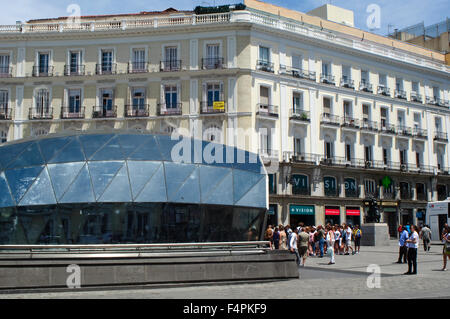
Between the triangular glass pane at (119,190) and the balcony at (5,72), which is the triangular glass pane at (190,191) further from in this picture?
the balcony at (5,72)

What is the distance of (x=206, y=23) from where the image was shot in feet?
138

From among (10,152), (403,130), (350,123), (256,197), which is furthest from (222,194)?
(403,130)

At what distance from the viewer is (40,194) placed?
1513 centimetres

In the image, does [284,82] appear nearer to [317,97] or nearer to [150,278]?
[317,97]

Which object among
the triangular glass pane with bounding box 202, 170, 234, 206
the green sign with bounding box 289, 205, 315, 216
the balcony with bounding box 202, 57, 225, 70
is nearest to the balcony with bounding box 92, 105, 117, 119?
the balcony with bounding box 202, 57, 225, 70

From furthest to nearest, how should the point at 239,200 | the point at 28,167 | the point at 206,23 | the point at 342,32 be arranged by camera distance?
the point at 342,32 → the point at 206,23 → the point at 239,200 → the point at 28,167

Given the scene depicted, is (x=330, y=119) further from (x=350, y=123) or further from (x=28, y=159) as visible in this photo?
(x=28, y=159)

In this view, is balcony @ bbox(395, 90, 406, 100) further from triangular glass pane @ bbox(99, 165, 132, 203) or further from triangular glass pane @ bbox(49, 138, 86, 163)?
triangular glass pane @ bbox(49, 138, 86, 163)

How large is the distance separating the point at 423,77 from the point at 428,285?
4484 cm

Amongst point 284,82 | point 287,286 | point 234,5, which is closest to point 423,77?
point 284,82

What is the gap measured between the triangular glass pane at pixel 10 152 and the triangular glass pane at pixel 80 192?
8.68 feet

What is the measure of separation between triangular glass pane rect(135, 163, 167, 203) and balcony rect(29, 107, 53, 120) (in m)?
29.5

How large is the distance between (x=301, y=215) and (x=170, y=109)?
579 inches

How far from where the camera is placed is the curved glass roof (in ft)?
50.1
